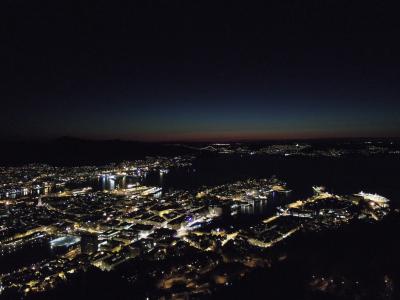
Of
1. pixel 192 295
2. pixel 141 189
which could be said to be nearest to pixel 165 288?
pixel 192 295

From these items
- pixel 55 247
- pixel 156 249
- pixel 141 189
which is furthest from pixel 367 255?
pixel 141 189

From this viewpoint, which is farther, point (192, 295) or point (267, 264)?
point (267, 264)

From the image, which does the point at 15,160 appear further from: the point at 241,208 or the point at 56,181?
the point at 241,208

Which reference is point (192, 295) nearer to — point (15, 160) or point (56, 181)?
point (56, 181)

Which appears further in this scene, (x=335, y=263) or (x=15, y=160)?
(x=15, y=160)

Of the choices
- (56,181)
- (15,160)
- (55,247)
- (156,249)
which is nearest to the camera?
(156,249)

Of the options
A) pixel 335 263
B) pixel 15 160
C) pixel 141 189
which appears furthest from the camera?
pixel 15 160

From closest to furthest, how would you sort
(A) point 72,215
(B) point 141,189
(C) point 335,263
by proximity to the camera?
1. (C) point 335,263
2. (A) point 72,215
3. (B) point 141,189

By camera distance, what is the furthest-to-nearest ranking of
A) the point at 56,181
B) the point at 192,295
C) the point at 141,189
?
the point at 56,181 → the point at 141,189 → the point at 192,295
